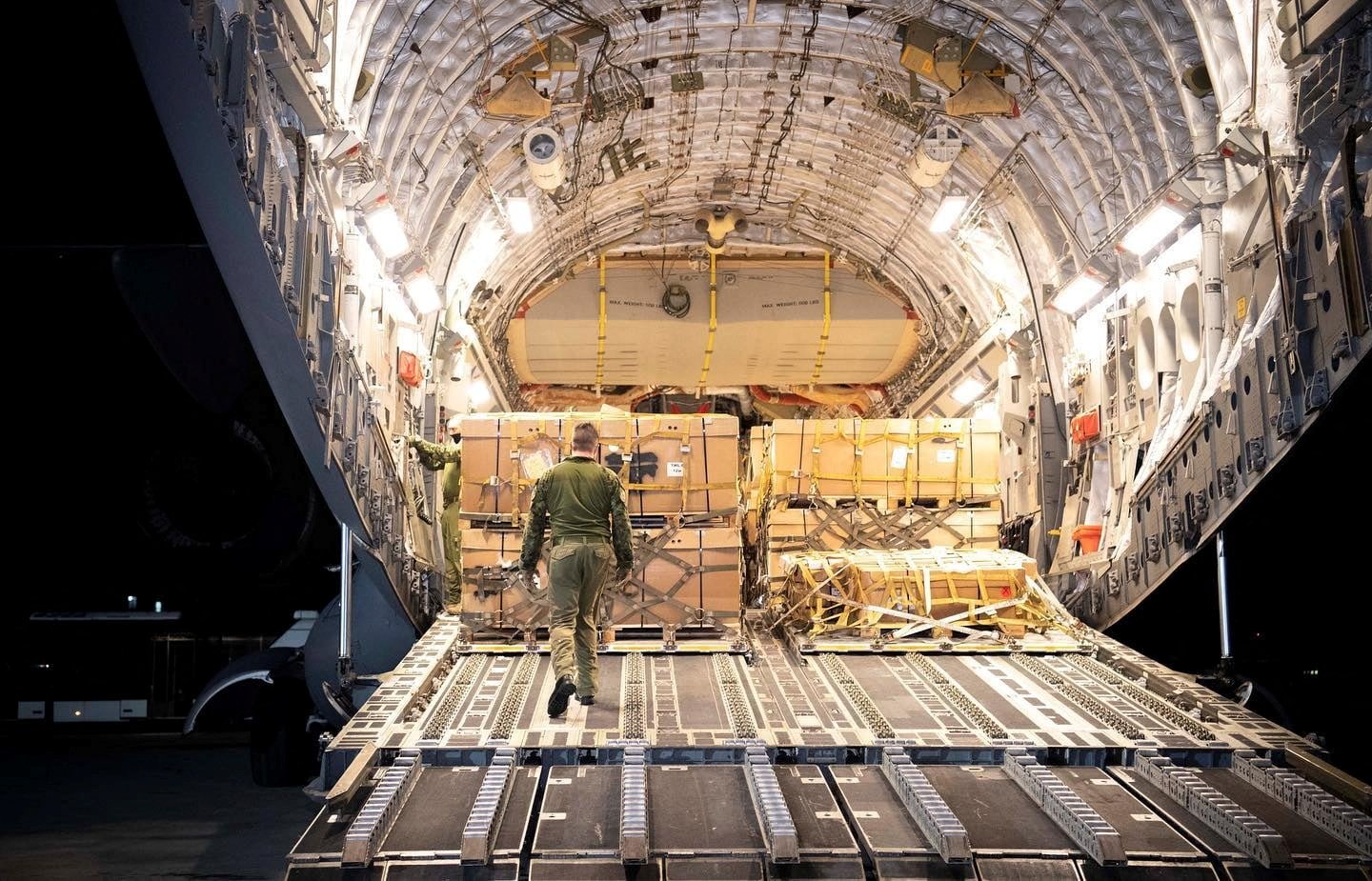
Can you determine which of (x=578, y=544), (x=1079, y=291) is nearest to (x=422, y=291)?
(x=578, y=544)

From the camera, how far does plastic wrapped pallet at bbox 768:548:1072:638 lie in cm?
963

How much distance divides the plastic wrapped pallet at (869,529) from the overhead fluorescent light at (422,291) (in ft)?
13.2

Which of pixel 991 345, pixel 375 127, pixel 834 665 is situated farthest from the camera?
pixel 991 345

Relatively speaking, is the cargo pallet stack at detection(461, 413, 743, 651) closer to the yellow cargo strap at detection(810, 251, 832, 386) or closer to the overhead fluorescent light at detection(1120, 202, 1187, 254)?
the overhead fluorescent light at detection(1120, 202, 1187, 254)

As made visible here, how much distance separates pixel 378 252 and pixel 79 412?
282cm

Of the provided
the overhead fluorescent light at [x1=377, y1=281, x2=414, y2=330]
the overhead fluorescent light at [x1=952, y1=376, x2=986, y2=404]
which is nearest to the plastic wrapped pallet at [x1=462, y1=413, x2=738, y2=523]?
the overhead fluorescent light at [x1=377, y1=281, x2=414, y2=330]

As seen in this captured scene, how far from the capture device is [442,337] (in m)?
13.3

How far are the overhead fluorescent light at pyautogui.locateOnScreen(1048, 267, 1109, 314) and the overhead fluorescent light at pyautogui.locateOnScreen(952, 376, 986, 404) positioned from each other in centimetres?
353

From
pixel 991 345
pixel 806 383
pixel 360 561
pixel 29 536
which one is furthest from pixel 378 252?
pixel 806 383

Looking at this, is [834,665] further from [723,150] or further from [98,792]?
[723,150]

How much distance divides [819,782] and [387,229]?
21.0 ft

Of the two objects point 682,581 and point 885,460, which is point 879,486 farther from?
point 682,581

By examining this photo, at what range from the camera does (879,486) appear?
11.8 meters

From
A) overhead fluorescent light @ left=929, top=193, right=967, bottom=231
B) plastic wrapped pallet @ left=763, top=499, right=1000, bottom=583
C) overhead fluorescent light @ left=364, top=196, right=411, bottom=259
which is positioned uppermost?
overhead fluorescent light @ left=929, top=193, right=967, bottom=231
